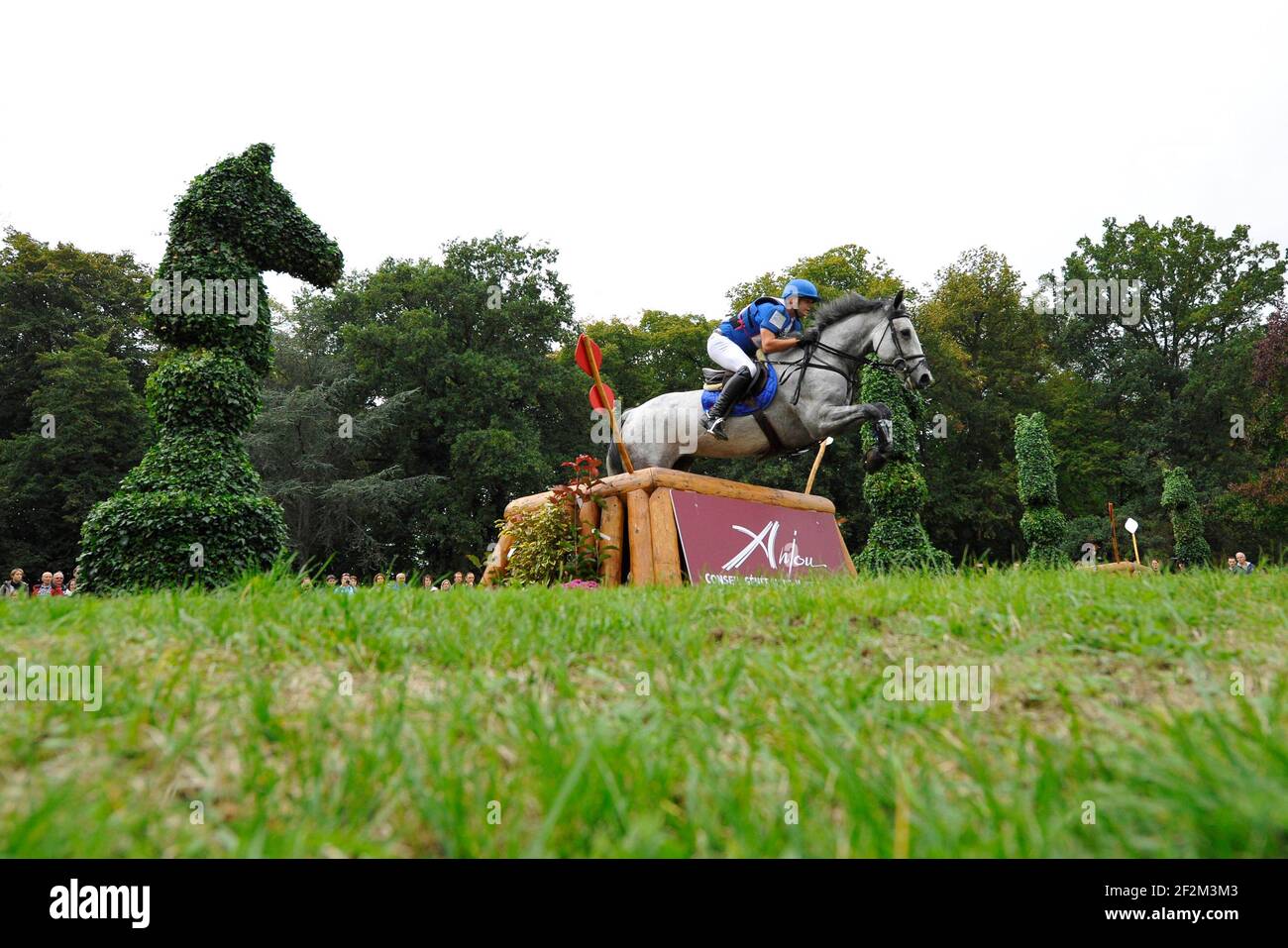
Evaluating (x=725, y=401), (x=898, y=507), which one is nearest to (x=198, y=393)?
(x=725, y=401)

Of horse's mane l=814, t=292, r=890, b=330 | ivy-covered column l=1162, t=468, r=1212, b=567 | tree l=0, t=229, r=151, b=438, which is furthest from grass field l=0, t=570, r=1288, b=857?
tree l=0, t=229, r=151, b=438

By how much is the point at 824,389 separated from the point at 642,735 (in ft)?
21.4

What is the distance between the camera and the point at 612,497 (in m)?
8.19

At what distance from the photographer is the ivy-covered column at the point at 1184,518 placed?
24672 mm

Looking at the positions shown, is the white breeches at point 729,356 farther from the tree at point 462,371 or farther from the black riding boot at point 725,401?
→ the tree at point 462,371

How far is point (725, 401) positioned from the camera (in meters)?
8.44

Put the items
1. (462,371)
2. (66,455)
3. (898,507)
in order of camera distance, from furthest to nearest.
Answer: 1. (462,371)
2. (66,455)
3. (898,507)

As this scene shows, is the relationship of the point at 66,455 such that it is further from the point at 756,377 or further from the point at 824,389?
the point at 824,389

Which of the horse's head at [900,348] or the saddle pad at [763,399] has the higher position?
the horse's head at [900,348]

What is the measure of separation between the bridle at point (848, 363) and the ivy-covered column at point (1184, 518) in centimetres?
2181

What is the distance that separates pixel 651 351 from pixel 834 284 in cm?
845

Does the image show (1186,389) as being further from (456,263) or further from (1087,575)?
(1087,575)
